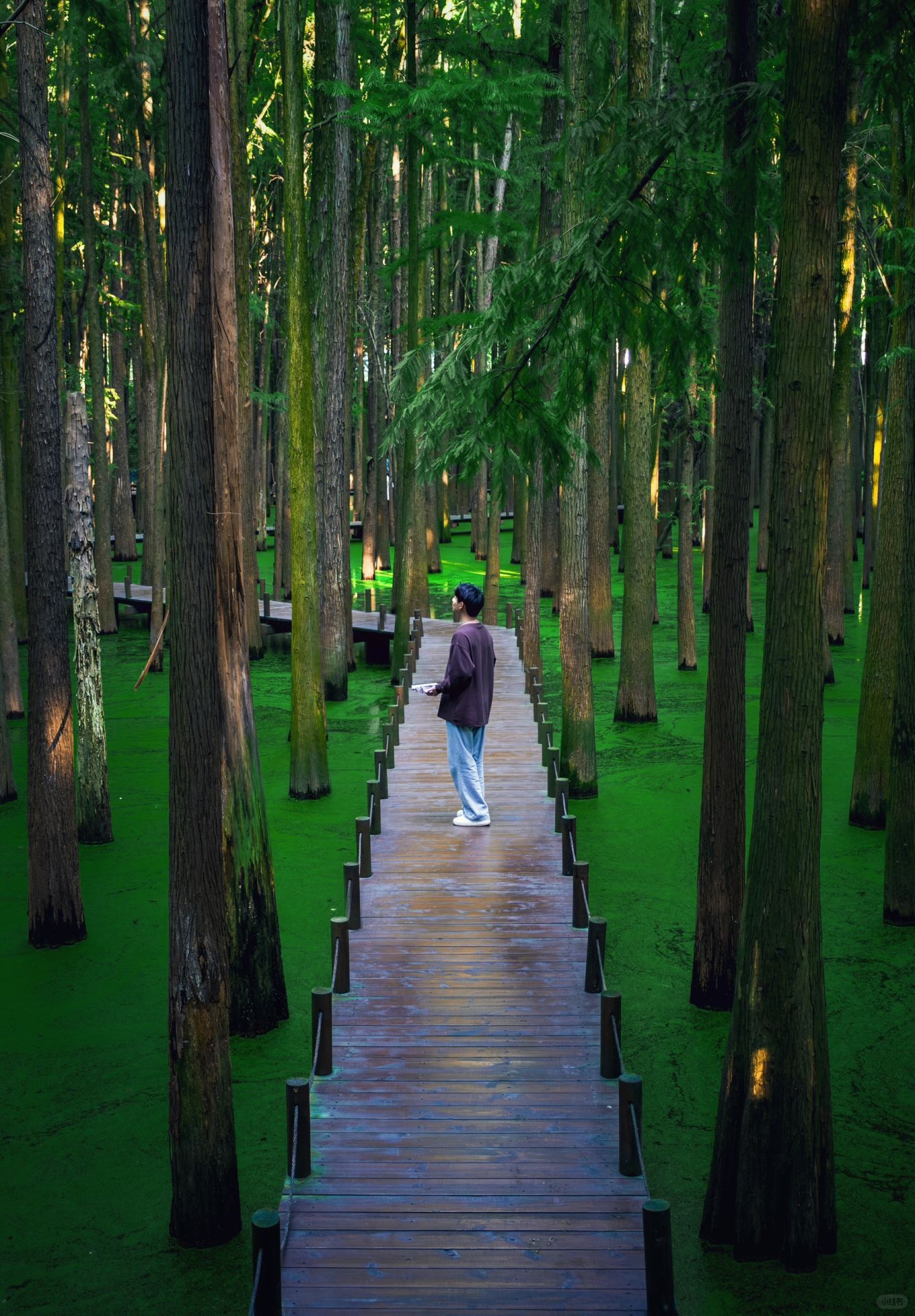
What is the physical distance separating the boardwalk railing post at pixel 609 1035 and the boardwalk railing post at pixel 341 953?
1716 mm

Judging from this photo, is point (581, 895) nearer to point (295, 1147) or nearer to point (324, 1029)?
point (324, 1029)

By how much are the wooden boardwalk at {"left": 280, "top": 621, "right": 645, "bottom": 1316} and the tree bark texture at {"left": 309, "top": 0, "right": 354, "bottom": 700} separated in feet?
33.4

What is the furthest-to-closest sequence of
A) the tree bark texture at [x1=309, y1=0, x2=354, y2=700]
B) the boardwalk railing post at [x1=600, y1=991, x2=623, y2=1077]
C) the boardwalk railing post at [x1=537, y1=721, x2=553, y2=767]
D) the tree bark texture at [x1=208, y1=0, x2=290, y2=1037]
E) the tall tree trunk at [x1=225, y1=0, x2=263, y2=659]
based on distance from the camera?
the tree bark texture at [x1=309, y1=0, x2=354, y2=700] < the tall tree trunk at [x1=225, y1=0, x2=263, y2=659] < the boardwalk railing post at [x1=537, y1=721, x2=553, y2=767] < the tree bark texture at [x1=208, y1=0, x2=290, y2=1037] < the boardwalk railing post at [x1=600, y1=991, x2=623, y2=1077]

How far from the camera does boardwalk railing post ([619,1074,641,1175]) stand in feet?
18.5

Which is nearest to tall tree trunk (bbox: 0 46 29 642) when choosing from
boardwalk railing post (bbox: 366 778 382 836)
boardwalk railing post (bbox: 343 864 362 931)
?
boardwalk railing post (bbox: 366 778 382 836)

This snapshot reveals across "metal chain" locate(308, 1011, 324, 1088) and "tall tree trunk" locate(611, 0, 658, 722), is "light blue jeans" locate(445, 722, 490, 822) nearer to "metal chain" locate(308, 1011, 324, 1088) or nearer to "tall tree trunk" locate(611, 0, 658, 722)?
"metal chain" locate(308, 1011, 324, 1088)

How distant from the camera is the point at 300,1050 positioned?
823 centimetres

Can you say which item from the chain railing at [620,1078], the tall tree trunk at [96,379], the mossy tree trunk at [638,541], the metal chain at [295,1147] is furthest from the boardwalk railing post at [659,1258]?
the tall tree trunk at [96,379]

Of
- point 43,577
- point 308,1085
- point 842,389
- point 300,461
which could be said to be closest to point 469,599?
point 43,577

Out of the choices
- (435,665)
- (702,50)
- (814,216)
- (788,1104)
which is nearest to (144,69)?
(702,50)

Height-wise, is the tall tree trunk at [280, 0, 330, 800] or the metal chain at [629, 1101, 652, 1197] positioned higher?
the tall tree trunk at [280, 0, 330, 800]

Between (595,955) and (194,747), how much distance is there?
2.85m

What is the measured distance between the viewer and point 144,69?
22.2 metres

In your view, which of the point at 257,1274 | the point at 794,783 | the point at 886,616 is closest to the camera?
the point at 257,1274
